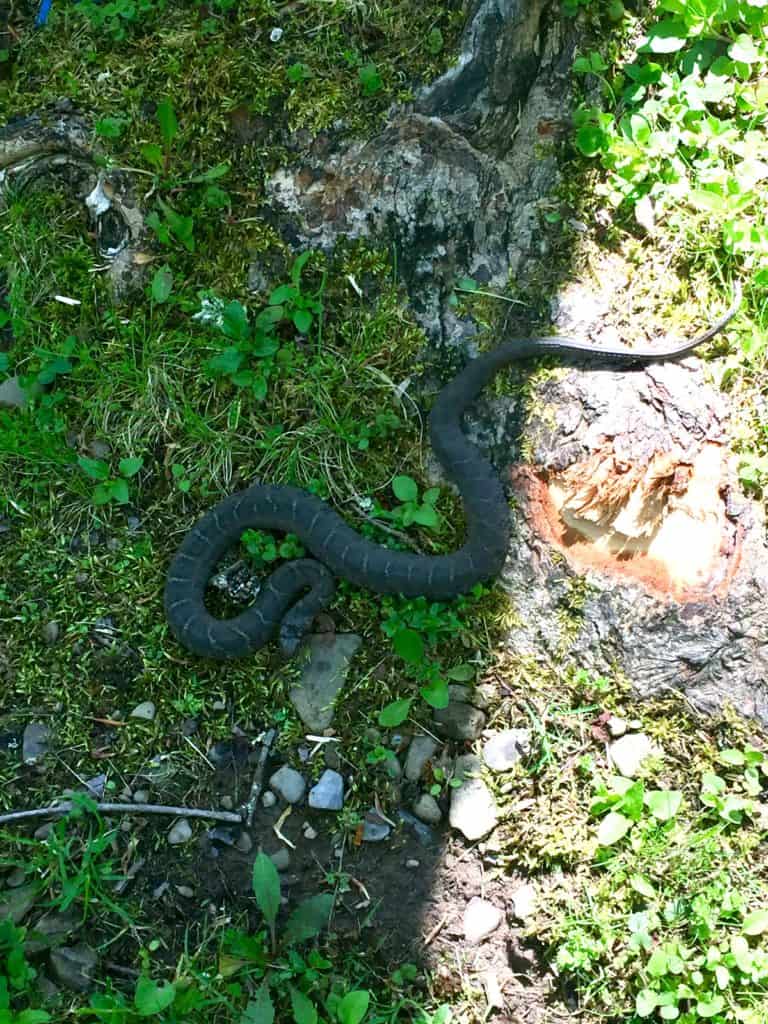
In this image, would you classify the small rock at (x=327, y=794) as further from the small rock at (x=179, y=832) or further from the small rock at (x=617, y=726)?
the small rock at (x=617, y=726)

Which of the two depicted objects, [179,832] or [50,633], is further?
[50,633]

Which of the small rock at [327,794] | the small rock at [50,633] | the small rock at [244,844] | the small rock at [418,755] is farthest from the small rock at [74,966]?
the small rock at [418,755]

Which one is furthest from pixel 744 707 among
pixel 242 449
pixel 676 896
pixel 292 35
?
pixel 292 35

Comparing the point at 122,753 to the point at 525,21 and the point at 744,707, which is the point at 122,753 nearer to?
the point at 744,707

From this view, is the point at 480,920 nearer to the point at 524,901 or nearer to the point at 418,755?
the point at 524,901

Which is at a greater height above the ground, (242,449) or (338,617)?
(242,449)

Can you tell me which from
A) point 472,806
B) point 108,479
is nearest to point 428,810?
point 472,806
